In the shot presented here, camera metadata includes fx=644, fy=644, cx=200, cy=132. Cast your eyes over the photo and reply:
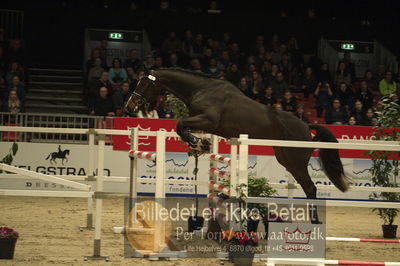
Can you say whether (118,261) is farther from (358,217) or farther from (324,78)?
(324,78)

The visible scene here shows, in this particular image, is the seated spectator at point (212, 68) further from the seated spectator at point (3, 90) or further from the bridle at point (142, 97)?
the bridle at point (142, 97)

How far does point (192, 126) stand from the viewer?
7.69 metres

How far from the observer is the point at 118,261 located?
6.08 metres

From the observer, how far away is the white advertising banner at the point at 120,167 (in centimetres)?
1189

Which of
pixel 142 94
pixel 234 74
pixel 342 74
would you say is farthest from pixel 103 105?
pixel 342 74

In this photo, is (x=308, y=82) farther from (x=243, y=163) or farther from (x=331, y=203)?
(x=243, y=163)

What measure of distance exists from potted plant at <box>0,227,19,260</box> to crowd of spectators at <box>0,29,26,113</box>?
689 centimetres

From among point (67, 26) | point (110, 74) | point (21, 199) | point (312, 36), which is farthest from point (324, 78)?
point (21, 199)

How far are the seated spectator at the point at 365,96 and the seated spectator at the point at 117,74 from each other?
557 centimetres

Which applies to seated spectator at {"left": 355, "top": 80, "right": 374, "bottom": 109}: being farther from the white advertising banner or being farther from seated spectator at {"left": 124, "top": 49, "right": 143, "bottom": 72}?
seated spectator at {"left": 124, "top": 49, "right": 143, "bottom": 72}

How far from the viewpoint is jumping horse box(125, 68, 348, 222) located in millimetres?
7836

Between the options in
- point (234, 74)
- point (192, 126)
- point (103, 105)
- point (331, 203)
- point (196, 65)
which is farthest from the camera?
point (196, 65)

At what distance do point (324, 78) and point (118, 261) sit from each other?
1148cm

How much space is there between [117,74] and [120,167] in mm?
3476
